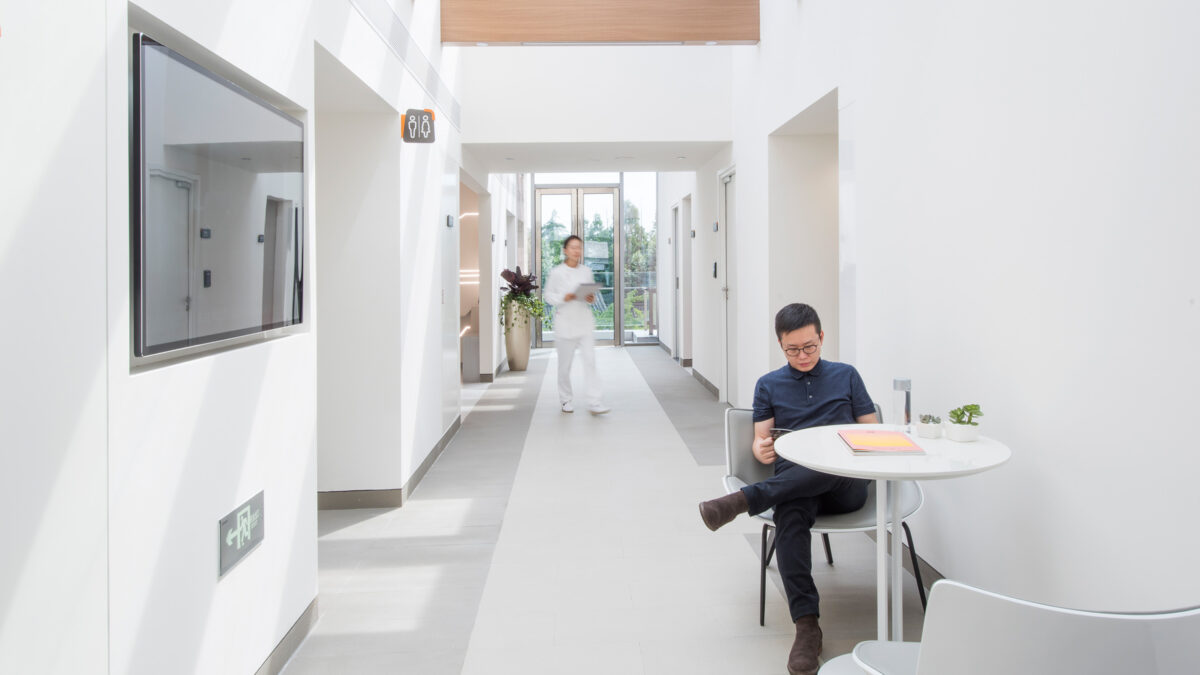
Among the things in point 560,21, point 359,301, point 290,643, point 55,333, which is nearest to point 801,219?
point 560,21

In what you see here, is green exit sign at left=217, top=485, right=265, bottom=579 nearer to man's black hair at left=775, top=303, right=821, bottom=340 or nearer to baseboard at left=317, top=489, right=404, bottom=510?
man's black hair at left=775, top=303, right=821, bottom=340

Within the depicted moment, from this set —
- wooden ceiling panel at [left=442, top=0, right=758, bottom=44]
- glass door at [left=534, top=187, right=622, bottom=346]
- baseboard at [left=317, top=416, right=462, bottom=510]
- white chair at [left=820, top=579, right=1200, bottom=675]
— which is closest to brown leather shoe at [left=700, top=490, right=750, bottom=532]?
white chair at [left=820, top=579, right=1200, bottom=675]

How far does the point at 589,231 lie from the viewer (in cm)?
1541

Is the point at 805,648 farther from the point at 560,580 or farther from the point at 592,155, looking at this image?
the point at 592,155

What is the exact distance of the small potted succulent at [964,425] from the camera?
2.79 metres

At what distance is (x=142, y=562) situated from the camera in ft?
6.43

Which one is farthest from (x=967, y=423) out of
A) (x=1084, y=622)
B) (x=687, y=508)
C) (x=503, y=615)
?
(x=687, y=508)

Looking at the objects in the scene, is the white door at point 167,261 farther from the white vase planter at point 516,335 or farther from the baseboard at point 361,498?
the white vase planter at point 516,335

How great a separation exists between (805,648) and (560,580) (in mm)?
1232

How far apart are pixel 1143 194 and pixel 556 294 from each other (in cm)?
614

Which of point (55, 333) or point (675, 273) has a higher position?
point (675, 273)

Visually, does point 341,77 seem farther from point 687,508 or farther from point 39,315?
point 687,508

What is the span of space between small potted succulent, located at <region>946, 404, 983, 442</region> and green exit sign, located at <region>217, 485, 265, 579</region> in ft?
7.57

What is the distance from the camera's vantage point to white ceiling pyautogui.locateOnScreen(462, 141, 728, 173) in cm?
802
